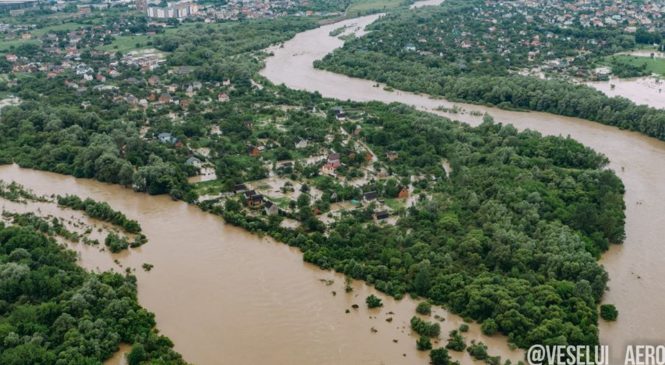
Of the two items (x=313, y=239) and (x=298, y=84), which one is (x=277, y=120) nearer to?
(x=298, y=84)

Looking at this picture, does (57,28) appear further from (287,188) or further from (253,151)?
(287,188)

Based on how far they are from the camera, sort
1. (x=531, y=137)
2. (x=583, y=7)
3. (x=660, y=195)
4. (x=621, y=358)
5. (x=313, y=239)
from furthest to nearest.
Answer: (x=583, y=7), (x=531, y=137), (x=660, y=195), (x=313, y=239), (x=621, y=358)

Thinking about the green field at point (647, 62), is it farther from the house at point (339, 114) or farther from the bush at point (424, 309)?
the bush at point (424, 309)

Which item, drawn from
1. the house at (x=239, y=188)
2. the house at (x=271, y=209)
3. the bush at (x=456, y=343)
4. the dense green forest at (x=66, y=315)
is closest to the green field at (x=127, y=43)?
the house at (x=239, y=188)

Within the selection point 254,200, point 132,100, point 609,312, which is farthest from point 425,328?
point 132,100

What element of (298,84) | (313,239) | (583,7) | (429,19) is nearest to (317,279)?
(313,239)

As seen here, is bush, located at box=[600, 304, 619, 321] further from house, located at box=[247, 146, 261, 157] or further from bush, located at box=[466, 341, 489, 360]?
house, located at box=[247, 146, 261, 157]
